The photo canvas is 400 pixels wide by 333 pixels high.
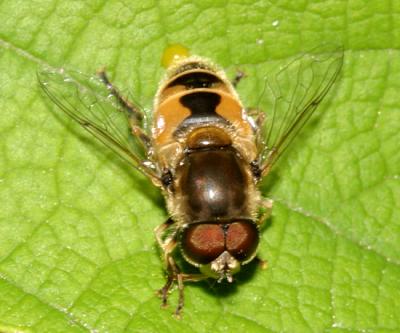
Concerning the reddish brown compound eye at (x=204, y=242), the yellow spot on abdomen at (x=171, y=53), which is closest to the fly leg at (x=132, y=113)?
the yellow spot on abdomen at (x=171, y=53)

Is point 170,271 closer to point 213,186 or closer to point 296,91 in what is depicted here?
point 213,186

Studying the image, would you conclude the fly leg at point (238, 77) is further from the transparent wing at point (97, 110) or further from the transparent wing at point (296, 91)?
the transparent wing at point (97, 110)

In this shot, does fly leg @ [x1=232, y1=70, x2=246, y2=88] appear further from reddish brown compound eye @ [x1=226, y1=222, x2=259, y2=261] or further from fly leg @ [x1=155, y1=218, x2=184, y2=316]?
reddish brown compound eye @ [x1=226, y1=222, x2=259, y2=261]

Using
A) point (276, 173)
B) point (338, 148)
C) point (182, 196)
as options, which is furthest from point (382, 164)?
point (182, 196)

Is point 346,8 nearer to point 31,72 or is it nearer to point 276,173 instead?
point 276,173

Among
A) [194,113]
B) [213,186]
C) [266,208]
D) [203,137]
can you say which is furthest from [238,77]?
[213,186]
